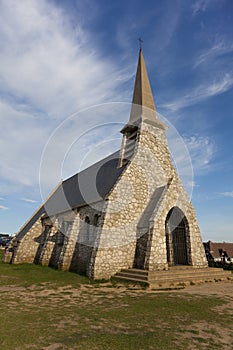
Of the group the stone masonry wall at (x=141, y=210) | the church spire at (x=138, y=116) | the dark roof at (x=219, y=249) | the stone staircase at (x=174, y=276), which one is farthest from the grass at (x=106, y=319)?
the dark roof at (x=219, y=249)

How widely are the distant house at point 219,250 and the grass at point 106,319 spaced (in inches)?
1035

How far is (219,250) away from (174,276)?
25.6 meters

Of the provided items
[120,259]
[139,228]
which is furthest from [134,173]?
[120,259]

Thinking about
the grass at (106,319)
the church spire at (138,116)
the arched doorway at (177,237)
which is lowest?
the grass at (106,319)

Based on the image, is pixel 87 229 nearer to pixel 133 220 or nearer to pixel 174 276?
pixel 133 220

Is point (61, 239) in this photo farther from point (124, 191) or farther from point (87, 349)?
point (87, 349)

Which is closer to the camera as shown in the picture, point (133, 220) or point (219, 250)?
point (133, 220)

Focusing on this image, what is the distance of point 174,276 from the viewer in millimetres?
11922

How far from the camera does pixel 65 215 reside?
1938 cm

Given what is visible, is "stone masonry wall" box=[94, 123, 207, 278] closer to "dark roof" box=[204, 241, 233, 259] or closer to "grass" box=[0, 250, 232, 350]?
"grass" box=[0, 250, 232, 350]

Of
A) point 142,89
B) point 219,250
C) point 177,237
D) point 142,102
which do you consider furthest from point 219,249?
point 142,89

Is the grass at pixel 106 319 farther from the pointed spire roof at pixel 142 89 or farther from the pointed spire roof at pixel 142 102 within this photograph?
the pointed spire roof at pixel 142 89

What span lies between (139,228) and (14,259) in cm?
1244

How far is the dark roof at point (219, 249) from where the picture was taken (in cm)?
3274
